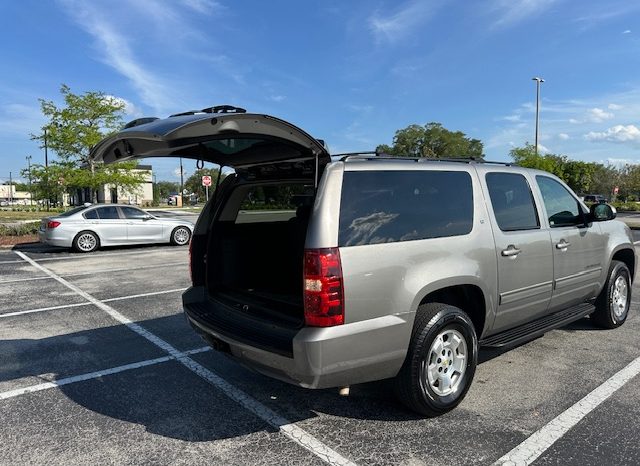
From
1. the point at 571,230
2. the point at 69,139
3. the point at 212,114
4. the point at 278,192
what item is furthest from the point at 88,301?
the point at 69,139

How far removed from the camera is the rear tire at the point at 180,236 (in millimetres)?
15227

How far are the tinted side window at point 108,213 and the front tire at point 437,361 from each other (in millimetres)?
12691

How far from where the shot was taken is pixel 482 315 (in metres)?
3.83

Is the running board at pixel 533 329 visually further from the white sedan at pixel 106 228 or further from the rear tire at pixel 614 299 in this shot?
the white sedan at pixel 106 228

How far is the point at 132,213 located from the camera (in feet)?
48.0

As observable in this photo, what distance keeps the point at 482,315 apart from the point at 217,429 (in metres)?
2.18

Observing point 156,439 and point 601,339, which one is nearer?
point 156,439

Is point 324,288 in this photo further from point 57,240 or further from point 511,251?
point 57,240

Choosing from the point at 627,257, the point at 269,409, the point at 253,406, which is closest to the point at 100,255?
the point at 253,406

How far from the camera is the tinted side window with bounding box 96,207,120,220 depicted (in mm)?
13956

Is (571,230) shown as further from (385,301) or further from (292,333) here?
(292,333)

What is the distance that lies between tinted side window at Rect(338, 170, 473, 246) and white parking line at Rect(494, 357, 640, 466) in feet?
4.84

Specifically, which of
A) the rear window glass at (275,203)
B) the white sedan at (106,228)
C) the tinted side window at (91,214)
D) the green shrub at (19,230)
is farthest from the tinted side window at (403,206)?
the green shrub at (19,230)

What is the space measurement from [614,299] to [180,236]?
1259cm
